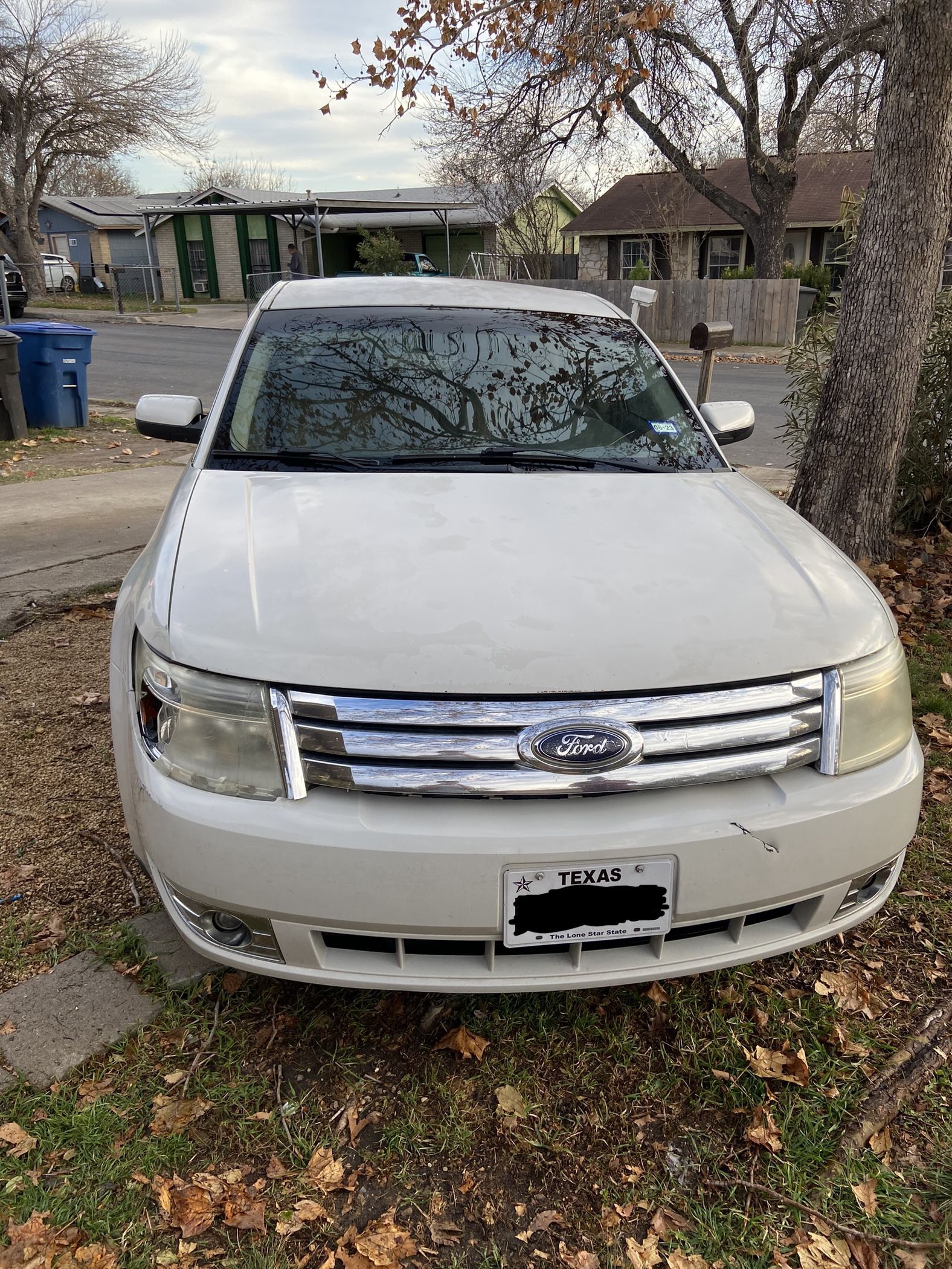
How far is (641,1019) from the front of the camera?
7.67 feet

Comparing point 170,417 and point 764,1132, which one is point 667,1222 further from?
point 170,417

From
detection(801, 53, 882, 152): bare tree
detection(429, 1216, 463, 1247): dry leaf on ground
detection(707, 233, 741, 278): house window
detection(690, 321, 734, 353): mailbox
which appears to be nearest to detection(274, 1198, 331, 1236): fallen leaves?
detection(429, 1216, 463, 1247): dry leaf on ground

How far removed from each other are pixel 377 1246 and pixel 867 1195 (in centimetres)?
99

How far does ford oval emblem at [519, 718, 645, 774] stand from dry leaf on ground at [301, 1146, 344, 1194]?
94 centimetres

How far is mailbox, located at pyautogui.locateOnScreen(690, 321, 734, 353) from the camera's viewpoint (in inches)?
214

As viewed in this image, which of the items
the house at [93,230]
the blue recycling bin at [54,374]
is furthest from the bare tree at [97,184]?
the blue recycling bin at [54,374]

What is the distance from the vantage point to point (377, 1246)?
1.78m

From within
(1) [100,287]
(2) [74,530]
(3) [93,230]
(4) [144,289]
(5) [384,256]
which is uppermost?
(3) [93,230]

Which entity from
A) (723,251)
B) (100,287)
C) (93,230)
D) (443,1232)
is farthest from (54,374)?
(93,230)

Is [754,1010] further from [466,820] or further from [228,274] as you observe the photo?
[228,274]

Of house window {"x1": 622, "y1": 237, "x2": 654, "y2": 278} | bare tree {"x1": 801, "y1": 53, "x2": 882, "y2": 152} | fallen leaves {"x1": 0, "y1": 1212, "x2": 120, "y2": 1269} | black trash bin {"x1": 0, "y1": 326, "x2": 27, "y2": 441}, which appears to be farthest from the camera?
house window {"x1": 622, "y1": 237, "x2": 654, "y2": 278}

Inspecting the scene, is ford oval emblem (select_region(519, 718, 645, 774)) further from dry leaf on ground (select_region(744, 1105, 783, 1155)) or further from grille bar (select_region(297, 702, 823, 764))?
dry leaf on ground (select_region(744, 1105, 783, 1155))

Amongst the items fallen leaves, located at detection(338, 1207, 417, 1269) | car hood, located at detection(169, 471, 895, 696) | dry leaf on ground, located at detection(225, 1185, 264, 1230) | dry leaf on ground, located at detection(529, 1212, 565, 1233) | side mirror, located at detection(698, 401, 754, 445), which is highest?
side mirror, located at detection(698, 401, 754, 445)

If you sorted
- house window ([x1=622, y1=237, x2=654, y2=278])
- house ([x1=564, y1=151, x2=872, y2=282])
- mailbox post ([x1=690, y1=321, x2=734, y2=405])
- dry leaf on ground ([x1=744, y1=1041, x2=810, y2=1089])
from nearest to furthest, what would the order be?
dry leaf on ground ([x1=744, y1=1041, x2=810, y2=1089]) → mailbox post ([x1=690, y1=321, x2=734, y2=405]) → house ([x1=564, y1=151, x2=872, y2=282]) → house window ([x1=622, y1=237, x2=654, y2=278])
